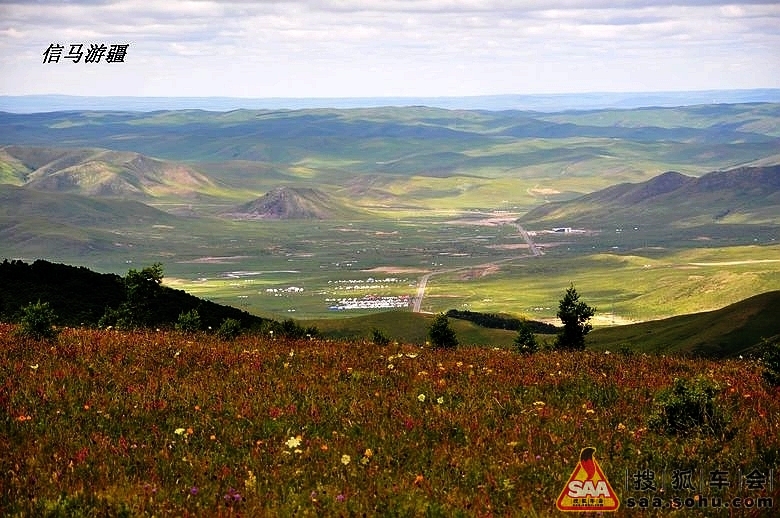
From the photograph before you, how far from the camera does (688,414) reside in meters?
15.8

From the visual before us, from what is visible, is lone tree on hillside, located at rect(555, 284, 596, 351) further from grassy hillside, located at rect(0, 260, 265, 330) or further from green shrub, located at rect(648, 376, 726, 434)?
green shrub, located at rect(648, 376, 726, 434)

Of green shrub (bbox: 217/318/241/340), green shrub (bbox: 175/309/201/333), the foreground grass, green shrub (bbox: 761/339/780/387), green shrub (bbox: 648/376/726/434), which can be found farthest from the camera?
green shrub (bbox: 175/309/201/333)

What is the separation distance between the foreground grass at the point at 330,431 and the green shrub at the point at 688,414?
0.92ft

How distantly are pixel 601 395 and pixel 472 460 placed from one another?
5.06 meters

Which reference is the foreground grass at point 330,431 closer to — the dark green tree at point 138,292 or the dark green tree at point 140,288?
the dark green tree at point 138,292

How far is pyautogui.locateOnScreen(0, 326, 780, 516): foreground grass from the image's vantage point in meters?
13.0

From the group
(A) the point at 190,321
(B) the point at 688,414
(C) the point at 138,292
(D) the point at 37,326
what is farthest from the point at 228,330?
(C) the point at 138,292

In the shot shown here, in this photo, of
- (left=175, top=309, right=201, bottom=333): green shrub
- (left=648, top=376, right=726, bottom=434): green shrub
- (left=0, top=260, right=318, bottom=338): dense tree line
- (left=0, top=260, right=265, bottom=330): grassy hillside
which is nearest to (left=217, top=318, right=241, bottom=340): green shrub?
(left=175, top=309, right=201, bottom=333): green shrub

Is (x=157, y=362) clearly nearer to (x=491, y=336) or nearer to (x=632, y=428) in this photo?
(x=632, y=428)

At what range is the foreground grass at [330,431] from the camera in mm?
13016

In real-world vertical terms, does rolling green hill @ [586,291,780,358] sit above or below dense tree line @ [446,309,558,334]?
above

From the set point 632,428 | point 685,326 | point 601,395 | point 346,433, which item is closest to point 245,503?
point 346,433

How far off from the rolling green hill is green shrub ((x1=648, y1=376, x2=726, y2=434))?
74.5 m

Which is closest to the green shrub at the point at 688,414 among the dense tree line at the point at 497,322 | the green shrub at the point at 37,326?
the green shrub at the point at 37,326
